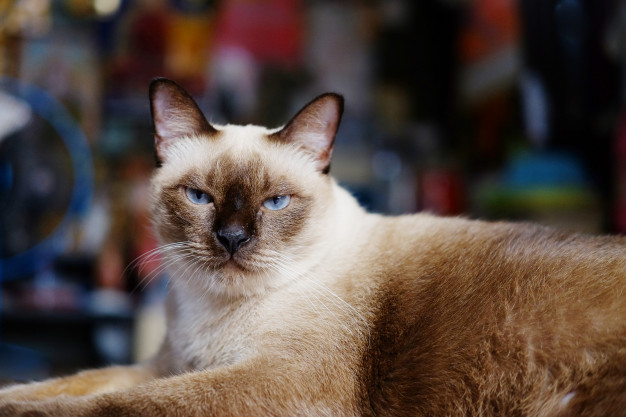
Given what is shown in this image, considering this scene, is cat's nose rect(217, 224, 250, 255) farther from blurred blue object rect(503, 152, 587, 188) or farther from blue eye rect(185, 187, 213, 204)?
blurred blue object rect(503, 152, 587, 188)

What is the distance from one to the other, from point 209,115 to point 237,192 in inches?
74.8

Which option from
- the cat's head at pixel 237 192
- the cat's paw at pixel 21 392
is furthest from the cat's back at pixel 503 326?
the cat's paw at pixel 21 392

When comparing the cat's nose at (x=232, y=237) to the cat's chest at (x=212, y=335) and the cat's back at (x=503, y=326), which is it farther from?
the cat's back at (x=503, y=326)

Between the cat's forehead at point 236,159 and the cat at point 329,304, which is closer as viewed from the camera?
the cat at point 329,304

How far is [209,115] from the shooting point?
10.9 feet

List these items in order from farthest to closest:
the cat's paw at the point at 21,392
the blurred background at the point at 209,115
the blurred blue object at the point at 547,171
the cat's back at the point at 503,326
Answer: the blurred background at the point at 209,115, the blurred blue object at the point at 547,171, the cat's paw at the point at 21,392, the cat's back at the point at 503,326

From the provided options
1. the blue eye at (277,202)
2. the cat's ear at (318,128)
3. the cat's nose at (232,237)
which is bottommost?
the cat's nose at (232,237)

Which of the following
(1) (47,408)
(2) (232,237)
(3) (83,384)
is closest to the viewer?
(1) (47,408)

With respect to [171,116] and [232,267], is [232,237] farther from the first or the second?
[171,116]

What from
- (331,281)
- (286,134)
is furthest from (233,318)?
(286,134)

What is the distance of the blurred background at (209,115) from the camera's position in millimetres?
3734

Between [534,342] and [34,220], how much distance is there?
11.5ft

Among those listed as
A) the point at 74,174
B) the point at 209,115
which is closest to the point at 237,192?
the point at 209,115

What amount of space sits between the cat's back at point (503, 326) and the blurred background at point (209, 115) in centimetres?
172
